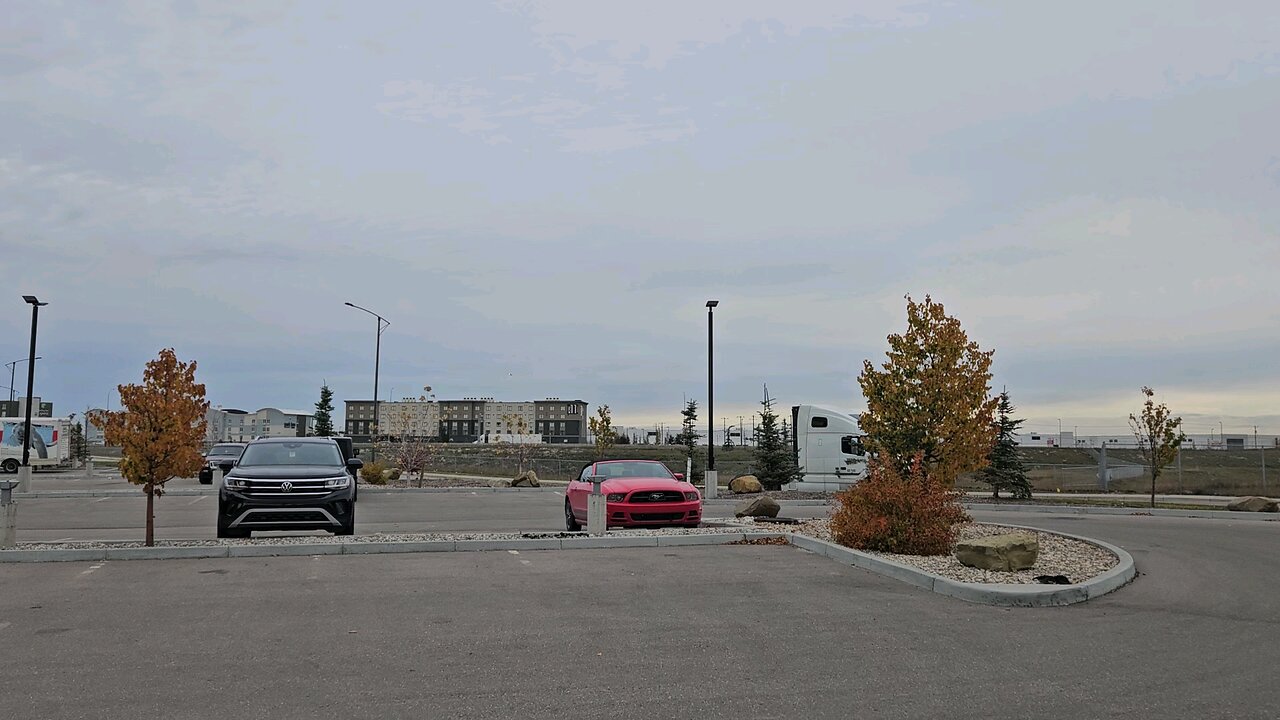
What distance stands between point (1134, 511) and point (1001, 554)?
51.5 feet

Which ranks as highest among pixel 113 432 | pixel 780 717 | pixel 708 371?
pixel 708 371

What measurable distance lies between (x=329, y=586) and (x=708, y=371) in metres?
21.5

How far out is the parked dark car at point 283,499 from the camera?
14344mm

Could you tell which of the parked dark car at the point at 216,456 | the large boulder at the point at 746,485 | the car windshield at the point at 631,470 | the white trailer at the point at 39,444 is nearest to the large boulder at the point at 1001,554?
the car windshield at the point at 631,470

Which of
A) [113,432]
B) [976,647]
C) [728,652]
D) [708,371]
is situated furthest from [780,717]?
[708,371]

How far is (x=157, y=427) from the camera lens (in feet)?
44.5

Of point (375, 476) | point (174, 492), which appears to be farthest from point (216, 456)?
point (375, 476)

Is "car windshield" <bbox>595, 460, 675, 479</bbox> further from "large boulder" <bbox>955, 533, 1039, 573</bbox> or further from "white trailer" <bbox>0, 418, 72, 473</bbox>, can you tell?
"white trailer" <bbox>0, 418, 72, 473</bbox>

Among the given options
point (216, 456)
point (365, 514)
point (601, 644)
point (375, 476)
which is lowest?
point (601, 644)

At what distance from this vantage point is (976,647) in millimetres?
7930

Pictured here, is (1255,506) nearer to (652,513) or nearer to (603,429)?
(652,513)

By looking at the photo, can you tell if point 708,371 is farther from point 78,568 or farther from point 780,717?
point 780,717

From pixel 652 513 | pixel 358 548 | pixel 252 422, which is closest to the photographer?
pixel 358 548

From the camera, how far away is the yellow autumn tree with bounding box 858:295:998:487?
17.2 metres
